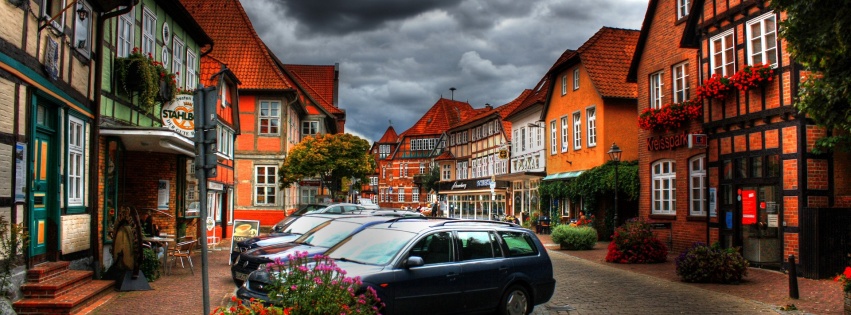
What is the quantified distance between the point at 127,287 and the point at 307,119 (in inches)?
1295

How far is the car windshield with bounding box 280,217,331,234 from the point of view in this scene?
16125 millimetres

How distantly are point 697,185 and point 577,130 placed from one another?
11.9 meters

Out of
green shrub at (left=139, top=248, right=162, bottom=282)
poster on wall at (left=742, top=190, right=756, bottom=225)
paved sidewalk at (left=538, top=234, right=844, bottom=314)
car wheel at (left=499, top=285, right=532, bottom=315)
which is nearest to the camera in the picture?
car wheel at (left=499, top=285, right=532, bottom=315)

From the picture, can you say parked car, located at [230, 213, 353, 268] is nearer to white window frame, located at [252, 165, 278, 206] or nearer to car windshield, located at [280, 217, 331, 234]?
car windshield, located at [280, 217, 331, 234]

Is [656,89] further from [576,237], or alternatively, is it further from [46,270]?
[46,270]

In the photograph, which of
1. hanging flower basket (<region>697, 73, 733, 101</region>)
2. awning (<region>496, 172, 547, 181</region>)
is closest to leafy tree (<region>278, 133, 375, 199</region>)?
awning (<region>496, 172, 547, 181</region>)

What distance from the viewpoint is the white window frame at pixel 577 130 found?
102 ft

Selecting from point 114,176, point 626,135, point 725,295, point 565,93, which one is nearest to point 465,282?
point 725,295

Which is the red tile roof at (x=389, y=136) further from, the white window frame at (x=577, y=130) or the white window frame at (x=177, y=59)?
the white window frame at (x=177, y=59)

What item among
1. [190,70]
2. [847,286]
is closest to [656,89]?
[847,286]

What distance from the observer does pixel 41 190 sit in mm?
10562

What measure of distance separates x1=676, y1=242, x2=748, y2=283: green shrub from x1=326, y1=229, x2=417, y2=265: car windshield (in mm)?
7726

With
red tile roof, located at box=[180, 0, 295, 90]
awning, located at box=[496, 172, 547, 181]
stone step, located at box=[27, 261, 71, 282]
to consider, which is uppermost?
red tile roof, located at box=[180, 0, 295, 90]

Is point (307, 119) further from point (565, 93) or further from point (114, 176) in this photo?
point (114, 176)
